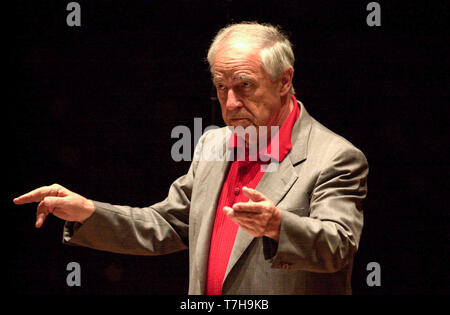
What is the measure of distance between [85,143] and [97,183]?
190 mm

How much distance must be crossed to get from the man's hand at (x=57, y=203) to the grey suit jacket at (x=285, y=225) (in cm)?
4

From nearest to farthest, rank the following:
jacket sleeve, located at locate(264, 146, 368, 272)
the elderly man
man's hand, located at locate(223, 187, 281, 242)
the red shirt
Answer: man's hand, located at locate(223, 187, 281, 242)
jacket sleeve, located at locate(264, 146, 368, 272)
the elderly man
the red shirt

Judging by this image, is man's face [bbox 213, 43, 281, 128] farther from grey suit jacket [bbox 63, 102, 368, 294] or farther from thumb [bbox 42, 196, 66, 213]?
thumb [bbox 42, 196, 66, 213]

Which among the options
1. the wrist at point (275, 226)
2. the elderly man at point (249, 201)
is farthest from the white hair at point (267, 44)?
the wrist at point (275, 226)

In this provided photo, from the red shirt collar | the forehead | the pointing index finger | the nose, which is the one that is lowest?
the pointing index finger

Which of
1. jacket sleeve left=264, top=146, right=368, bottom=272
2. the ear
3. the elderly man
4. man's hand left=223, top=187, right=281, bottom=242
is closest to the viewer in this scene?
man's hand left=223, top=187, right=281, bottom=242

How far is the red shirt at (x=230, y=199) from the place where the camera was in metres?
1.99

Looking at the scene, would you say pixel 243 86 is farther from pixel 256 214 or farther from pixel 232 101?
pixel 256 214

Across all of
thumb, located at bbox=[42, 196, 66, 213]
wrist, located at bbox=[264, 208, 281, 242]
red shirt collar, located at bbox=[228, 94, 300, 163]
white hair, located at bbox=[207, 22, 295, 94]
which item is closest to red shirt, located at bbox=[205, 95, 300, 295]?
red shirt collar, located at bbox=[228, 94, 300, 163]

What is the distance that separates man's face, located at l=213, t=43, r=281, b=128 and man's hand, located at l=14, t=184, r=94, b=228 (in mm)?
517

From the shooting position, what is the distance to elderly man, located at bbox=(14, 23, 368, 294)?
71.4 inches

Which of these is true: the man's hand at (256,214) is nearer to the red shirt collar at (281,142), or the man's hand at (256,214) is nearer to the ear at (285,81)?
the red shirt collar at (281,142)

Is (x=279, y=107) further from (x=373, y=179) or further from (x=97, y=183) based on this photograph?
(x=97, y=183)

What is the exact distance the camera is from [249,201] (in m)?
1.73
